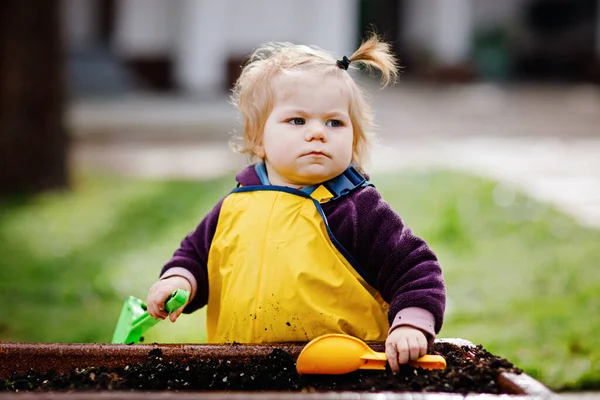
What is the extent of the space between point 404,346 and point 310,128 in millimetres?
578

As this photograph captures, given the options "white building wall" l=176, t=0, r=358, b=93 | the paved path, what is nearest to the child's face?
the paved path

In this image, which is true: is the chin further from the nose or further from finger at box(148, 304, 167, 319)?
finger at box(148, 304, 167, 319)

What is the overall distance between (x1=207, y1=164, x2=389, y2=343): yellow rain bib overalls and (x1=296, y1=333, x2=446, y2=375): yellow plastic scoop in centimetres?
17

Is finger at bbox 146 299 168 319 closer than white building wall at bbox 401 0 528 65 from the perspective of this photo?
Yes

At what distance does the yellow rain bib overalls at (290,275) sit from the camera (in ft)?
6.64

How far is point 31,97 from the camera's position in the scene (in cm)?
746

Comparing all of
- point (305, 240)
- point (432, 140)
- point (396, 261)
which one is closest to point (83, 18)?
point (432, 140)

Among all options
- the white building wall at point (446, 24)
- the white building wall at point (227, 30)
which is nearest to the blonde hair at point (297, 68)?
the white building wall at point (227, 30)

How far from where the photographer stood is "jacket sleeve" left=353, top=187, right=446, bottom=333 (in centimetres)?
193

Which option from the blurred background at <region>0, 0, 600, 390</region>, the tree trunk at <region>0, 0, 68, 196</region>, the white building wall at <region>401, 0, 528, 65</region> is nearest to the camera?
the blurred background at <region>0, 0, 600, 390</region>

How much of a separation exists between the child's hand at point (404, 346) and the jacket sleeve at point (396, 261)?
38mm

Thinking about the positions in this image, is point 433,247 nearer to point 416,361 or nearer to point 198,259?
point 198,259

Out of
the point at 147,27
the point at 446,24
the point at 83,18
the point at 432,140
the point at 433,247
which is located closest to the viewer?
the point at 433,247

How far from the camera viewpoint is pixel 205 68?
17250 millimetres
